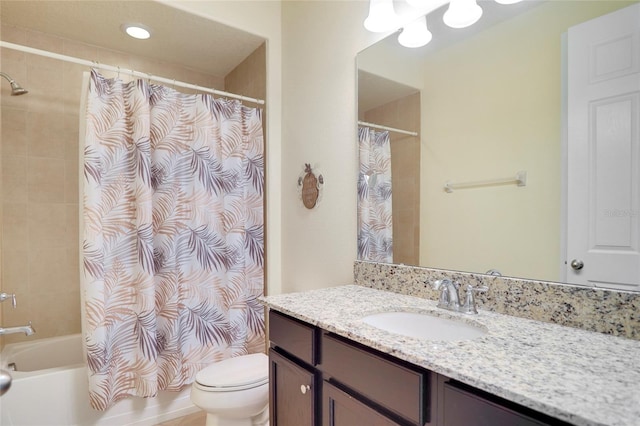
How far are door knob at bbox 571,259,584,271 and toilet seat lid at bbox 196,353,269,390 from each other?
140 cm

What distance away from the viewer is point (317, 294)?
4.86ft

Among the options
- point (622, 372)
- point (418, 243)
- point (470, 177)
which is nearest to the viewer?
point (622, 372)

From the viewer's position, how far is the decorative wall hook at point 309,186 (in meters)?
1.98

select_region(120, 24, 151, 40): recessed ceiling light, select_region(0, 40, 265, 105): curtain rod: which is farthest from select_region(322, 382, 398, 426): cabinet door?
select_region(120, 24, 151, 40): recessed ceiling light

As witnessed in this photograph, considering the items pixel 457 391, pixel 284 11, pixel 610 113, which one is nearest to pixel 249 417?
pixel 457 391

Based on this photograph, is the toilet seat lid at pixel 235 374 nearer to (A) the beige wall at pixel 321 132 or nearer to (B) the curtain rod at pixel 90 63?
(A) the beige wall at pixel 321 132

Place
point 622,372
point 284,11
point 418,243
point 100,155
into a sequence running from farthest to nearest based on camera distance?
point 284,11 → point 100,155 → point 418,243 → point 622,372

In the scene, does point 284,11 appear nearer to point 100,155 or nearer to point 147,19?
point 147,19

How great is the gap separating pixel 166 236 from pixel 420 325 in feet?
4.96

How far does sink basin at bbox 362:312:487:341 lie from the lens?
3.60ft

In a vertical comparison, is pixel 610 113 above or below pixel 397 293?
above

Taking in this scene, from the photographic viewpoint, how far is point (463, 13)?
127 cm

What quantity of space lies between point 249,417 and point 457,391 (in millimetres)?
1338

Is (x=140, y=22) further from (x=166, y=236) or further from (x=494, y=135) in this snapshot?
(x=494, y=135)
